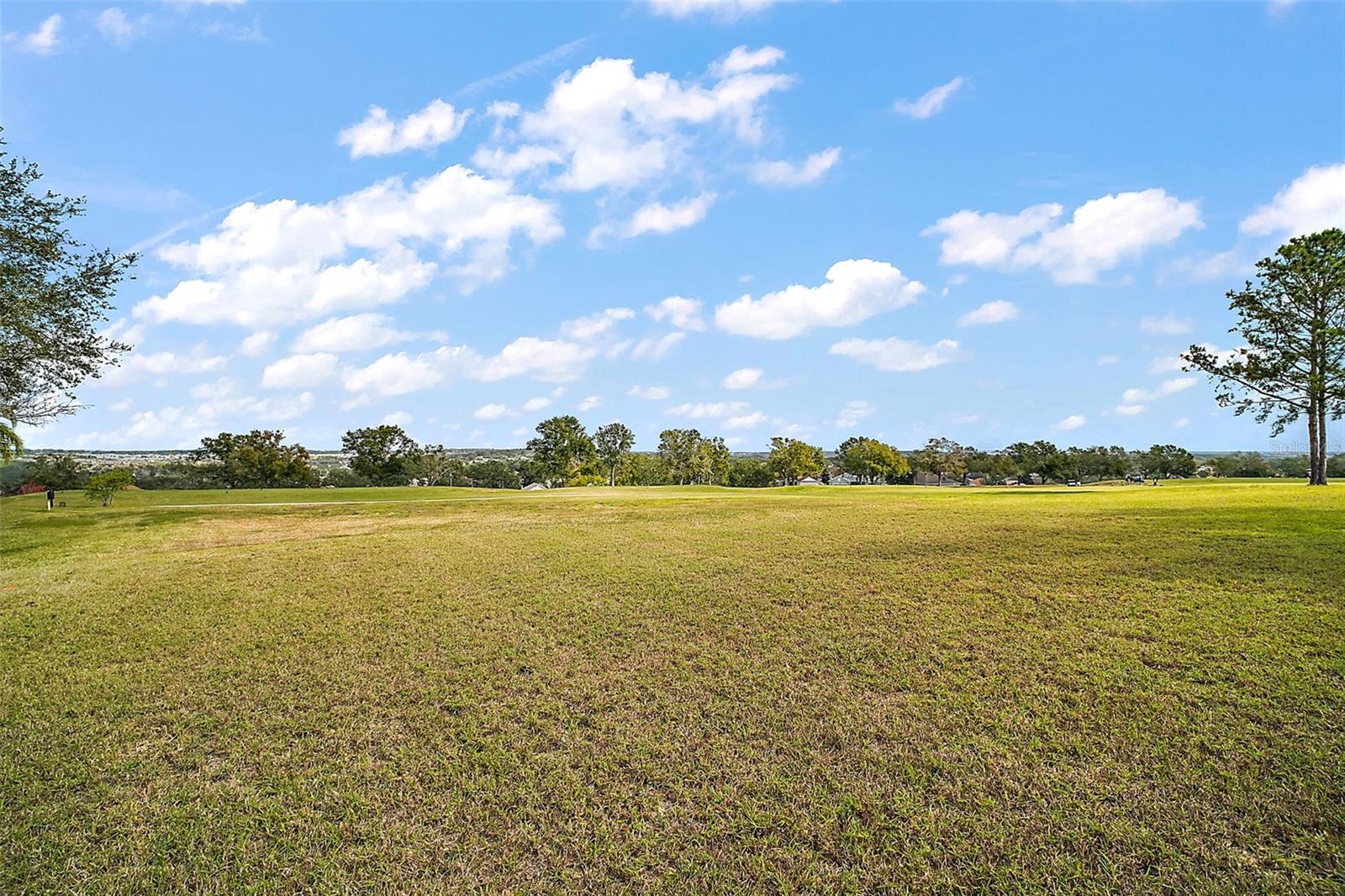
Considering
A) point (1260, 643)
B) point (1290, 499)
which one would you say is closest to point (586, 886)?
point (1260, 643)

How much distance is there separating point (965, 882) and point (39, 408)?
2313 centimetres

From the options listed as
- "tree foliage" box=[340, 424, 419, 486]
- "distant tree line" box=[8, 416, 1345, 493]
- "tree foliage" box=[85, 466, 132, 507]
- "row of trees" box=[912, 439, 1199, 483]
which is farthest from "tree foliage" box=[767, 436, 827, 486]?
"tree foliage" box=[85, 466, 132, 507]

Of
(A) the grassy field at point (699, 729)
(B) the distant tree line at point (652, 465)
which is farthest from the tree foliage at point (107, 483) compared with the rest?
(B) the distant tree line at point (652, 465)

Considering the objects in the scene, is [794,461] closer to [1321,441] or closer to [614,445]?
[614,445]

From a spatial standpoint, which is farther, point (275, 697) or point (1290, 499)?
point (1290, 499)

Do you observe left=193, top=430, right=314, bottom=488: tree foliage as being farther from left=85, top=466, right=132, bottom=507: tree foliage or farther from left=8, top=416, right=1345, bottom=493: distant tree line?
left=85, top=466, right=132, bottom=507: tree foliage

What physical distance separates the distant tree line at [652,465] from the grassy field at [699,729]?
48.2 meters

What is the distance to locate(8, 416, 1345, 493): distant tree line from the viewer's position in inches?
2137

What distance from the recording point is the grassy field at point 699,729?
2887 mm

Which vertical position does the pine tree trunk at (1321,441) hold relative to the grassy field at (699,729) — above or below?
above

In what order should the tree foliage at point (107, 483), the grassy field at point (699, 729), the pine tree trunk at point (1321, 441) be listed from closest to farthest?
the grassy field at point (699, 729)
the tree foliage at point (107, 483)
the pine tree trunk at point (1321, 441)

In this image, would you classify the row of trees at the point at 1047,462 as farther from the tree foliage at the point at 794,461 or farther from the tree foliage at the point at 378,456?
the tree foliage at the point at 378,456

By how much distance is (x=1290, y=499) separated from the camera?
14.9 metres

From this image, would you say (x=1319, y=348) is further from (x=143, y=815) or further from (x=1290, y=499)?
(x=143, y=815)
